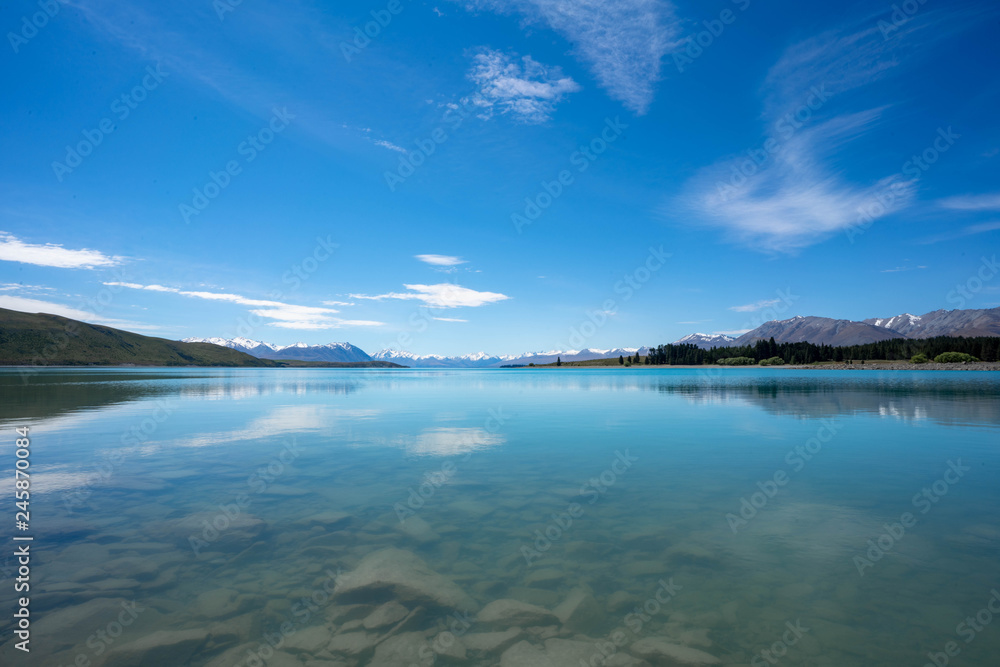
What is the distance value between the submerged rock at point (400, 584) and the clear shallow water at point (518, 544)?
13cm


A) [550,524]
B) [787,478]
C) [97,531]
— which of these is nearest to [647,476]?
[787,478]

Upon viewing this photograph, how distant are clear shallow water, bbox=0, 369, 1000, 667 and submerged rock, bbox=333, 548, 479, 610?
0.42 feet

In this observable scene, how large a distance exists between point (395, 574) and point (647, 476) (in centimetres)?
1340

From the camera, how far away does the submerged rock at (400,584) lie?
31.7 ft

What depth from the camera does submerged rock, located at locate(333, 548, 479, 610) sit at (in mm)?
9672

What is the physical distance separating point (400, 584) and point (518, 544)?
3.78 metres

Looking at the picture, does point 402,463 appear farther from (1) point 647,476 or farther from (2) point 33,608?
(2) point 33,608

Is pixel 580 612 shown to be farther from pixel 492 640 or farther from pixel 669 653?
pixel 492 640

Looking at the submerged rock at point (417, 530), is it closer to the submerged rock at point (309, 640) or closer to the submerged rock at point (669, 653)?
the submerged rock at point (309, 640)

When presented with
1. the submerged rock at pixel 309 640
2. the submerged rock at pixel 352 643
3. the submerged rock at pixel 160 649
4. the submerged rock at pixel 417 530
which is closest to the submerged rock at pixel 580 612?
the submerged rock at pixel 352 643

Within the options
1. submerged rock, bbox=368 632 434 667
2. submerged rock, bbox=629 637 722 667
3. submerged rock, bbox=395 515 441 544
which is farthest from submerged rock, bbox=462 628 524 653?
submerged rock, bbox=395 515 441 544

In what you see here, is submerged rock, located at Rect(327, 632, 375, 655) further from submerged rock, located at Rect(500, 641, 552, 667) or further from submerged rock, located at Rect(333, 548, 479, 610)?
submerged rock, located at Rect(500, 641, 552, 667)

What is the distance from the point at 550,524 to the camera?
47.2ft

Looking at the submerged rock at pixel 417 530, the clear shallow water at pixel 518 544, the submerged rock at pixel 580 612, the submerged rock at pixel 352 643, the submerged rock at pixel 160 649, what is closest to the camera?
the submerged rock at pixel 160 649
